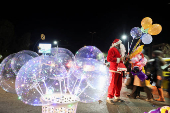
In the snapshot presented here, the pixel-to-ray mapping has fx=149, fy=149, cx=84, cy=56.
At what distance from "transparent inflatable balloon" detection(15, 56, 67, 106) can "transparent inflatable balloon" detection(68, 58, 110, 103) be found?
0.83ft

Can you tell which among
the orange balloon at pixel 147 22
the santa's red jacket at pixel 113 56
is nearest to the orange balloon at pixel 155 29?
the orange balloon at pixel 147 22

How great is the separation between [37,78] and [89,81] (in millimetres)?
831

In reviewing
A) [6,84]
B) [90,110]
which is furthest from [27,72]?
[6,84]

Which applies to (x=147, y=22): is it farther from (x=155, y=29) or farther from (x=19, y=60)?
(x=19, y=60)

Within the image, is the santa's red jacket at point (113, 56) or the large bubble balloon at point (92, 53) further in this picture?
the large bubble balloon at point (92, 53)

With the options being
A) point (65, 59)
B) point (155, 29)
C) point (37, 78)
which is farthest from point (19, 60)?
point (155, 29)

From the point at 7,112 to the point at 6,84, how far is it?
5.40ft

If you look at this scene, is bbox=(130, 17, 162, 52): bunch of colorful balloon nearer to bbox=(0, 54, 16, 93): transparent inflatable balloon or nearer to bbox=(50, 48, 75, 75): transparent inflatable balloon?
bbox=(50, 48, 75, 75): transparent inflatable balloon

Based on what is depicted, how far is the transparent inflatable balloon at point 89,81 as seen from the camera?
2.48 metres

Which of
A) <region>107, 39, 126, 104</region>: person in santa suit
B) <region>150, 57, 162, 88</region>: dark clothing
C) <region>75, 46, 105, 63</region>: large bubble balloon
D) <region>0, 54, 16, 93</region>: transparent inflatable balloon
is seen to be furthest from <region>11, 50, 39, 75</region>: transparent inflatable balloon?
<region>150, 57, 162, 88</region>: dark clothing

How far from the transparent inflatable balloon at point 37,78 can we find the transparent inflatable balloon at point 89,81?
25 cm

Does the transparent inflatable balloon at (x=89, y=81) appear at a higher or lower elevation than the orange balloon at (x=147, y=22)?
lower

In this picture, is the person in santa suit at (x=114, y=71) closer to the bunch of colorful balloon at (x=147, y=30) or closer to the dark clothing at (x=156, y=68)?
the bunch of colorful balloon at (x=147, y=30)

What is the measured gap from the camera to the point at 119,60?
14.5ft
